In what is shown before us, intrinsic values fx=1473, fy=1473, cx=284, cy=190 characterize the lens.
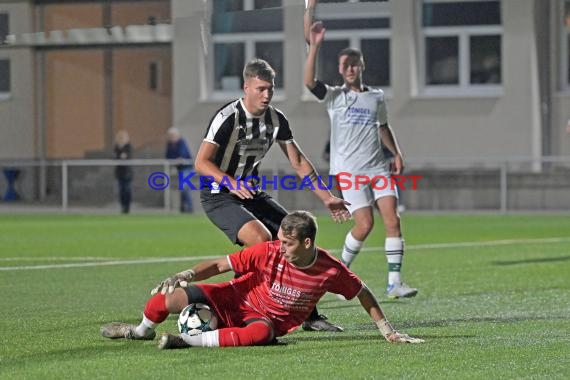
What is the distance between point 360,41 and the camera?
3600 cm

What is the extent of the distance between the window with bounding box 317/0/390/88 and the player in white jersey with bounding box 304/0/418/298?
21.3m

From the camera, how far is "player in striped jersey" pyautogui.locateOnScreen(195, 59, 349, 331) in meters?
10.6

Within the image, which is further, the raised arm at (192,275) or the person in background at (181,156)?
the person in background at (181,156)

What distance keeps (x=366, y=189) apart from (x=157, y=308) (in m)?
4.89

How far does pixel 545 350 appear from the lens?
30.9ft

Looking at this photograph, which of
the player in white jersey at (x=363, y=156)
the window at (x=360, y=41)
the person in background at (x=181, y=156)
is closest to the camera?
the player in white jersey at (x=363, y=156)

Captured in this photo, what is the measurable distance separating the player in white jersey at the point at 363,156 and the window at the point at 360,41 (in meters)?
21.3

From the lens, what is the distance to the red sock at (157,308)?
9688 millimetres

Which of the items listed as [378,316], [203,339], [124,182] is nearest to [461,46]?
[124,182]

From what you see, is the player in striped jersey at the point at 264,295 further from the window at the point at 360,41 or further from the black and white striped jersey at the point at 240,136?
the window at the point at 360,41

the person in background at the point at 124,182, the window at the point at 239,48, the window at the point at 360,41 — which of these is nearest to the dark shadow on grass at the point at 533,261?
the person in background at the point at 124,182

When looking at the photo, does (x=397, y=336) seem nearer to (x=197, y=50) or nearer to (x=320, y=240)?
(x=320, y=240)

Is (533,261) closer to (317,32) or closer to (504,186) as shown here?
(317,32)

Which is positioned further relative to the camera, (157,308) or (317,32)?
(317,32)
